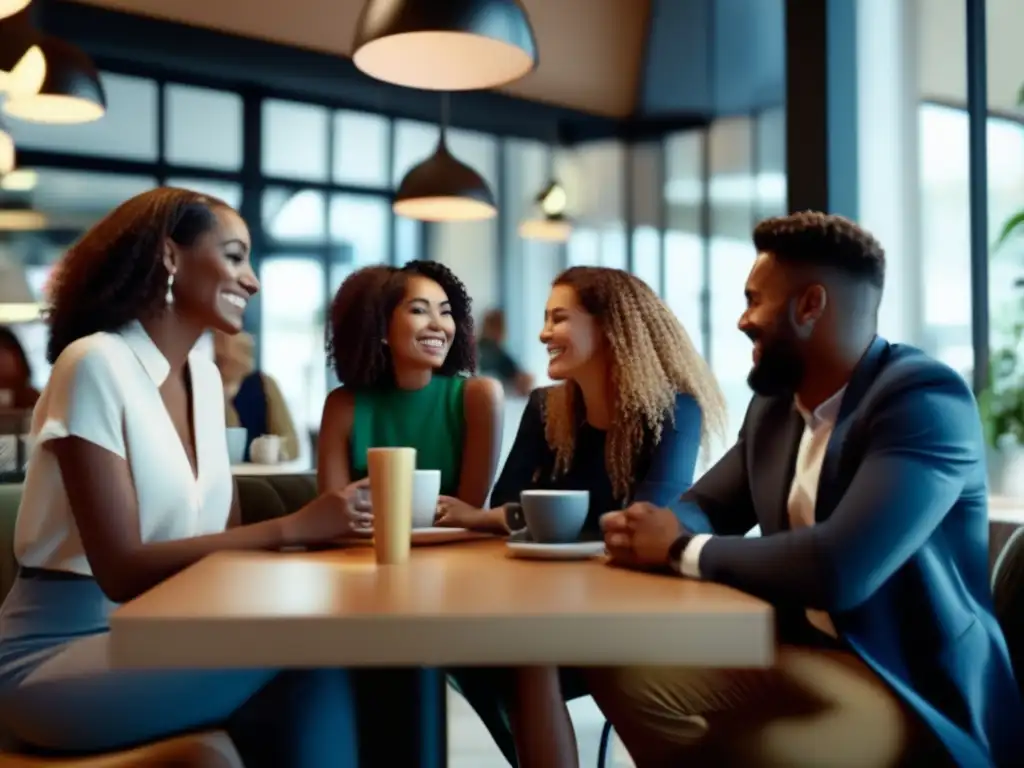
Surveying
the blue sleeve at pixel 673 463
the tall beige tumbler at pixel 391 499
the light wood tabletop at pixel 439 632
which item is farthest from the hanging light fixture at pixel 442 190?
the light wood tabletop at pixel 439 632

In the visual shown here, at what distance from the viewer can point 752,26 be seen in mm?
8359

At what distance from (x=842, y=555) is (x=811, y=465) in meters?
0.34

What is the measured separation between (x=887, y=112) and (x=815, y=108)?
0.74 metres

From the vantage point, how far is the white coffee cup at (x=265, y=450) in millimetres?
4359

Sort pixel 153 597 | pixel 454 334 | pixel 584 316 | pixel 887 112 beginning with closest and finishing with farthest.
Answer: pixel 153 597 < pixel 584 316 < pixel 454 334 < pixel 887 112

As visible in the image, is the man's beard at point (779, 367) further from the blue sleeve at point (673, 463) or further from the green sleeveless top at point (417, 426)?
the green sleeveless top at point (417, 426)

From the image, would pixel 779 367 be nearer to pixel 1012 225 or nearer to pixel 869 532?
pixel 869 532

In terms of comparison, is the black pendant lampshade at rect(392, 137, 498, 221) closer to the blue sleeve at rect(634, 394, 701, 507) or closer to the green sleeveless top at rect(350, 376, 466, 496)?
the green sleeveless top at rect(350, 376, 466, 496)

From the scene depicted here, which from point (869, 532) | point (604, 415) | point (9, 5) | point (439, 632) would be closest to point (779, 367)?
point (869, 532)

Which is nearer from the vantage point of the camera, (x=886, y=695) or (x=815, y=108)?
(x=886, y=695)

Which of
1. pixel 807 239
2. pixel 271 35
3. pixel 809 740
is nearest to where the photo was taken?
pixel 809 740

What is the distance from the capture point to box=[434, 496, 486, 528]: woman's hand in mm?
1918

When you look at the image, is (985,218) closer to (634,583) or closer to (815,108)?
(815,108)

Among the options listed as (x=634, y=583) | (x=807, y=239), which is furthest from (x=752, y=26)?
(x=634, y=583)
